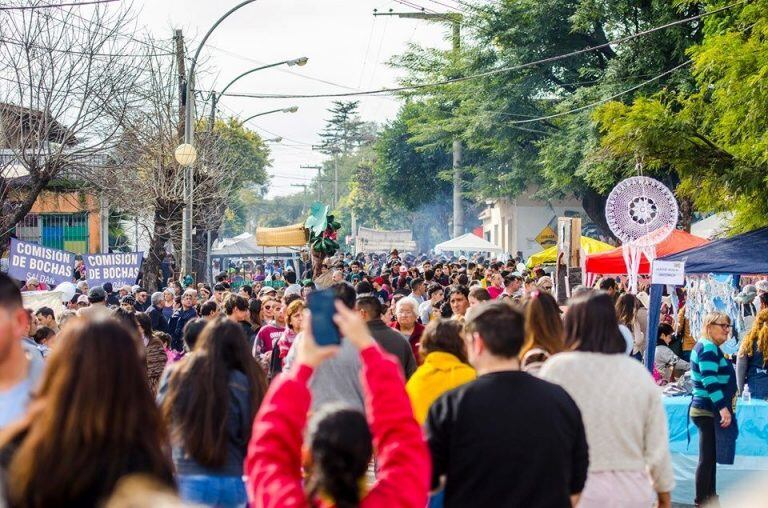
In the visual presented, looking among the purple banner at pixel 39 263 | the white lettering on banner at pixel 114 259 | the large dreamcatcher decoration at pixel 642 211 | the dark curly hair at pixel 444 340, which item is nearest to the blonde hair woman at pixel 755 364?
the large dreamcatcher decoration at pixel 642 211

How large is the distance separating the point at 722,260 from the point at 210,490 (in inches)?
428

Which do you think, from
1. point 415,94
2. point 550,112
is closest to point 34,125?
point 550,112

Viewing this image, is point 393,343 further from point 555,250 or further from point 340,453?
point 555,250

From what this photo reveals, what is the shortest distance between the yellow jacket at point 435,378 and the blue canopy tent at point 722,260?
27.2ft

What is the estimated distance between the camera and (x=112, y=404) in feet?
11.2

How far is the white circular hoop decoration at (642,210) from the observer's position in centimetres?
1680

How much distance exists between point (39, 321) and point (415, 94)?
139 ft

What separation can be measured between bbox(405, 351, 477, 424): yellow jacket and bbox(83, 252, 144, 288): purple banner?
15183 millimetres

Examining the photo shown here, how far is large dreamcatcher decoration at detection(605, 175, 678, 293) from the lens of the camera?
16797 mm

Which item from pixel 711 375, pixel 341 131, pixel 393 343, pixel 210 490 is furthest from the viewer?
pixel 341 131

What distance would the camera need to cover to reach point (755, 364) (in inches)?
507

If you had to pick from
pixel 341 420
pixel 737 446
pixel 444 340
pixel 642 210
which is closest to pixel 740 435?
pixel 737 446

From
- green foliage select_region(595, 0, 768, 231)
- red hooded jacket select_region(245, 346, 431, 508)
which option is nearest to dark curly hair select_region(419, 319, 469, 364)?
red hooded jacket select_region(245, 346, 431, 508)

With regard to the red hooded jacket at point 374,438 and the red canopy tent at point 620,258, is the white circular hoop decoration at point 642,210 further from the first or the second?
the red hooded jacket at point 374,438
